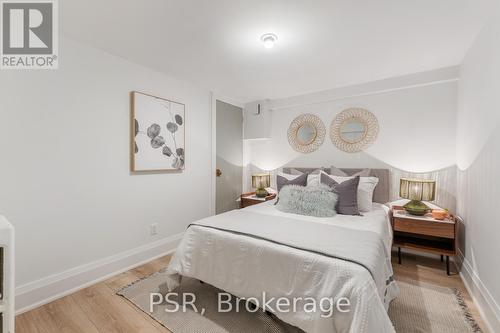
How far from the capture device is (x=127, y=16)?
179 cm

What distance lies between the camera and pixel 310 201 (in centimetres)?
243

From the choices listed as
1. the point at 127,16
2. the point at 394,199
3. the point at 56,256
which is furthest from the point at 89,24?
the point at 394,199

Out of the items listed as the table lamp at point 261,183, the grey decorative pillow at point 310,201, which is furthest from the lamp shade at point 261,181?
the grey decorative pillow at point 310,201

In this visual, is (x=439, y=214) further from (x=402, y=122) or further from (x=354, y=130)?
(x=354, y=130)


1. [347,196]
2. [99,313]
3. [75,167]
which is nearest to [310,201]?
[347,196]

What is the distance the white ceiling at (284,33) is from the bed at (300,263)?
5.56 feet

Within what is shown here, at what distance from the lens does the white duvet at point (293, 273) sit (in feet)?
4.03

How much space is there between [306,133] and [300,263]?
8.67 feet

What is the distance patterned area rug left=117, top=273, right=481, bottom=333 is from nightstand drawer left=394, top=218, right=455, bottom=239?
528 mm

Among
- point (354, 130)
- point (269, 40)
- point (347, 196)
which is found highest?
point (269, 40)

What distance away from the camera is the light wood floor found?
165cm

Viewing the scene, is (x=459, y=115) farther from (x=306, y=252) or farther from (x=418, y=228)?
(x=306, y=252)

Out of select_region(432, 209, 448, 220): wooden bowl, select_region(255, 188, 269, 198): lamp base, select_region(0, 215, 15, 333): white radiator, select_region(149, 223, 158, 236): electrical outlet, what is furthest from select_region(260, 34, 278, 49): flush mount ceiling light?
select_region(432, 209, 448, 220): wooden bowl

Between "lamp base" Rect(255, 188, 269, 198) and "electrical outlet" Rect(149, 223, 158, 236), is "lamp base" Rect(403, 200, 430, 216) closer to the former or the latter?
"lamp base" Rect(255, 188, 269, 198)
